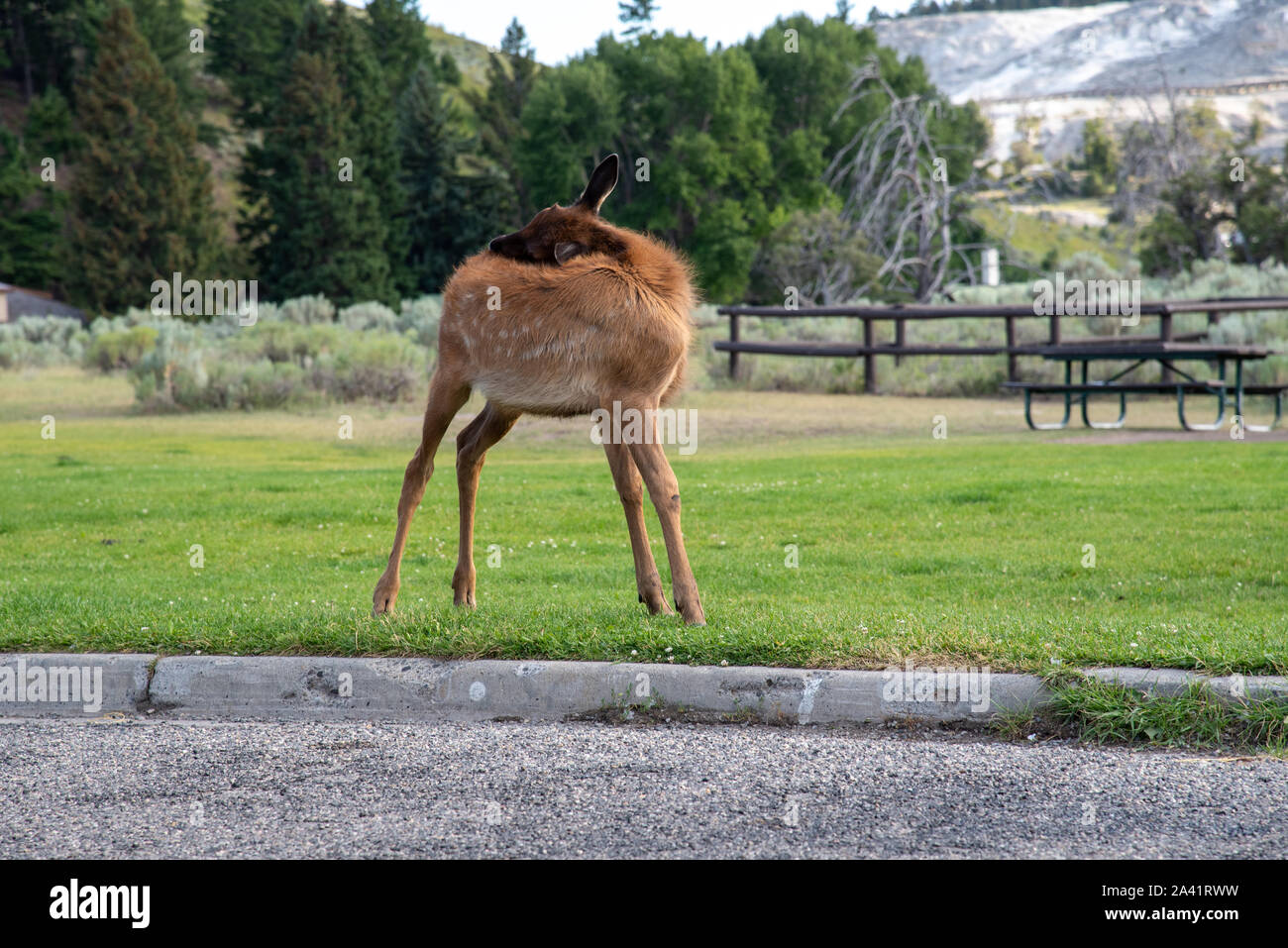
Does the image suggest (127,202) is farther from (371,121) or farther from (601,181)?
(601,181)

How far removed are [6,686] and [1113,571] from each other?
6060 millimetres

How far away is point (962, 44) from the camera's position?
143m

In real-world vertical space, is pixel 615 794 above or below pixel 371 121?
below

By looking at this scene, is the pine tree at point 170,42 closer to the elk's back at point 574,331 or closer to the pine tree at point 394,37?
the pine tree at point 394,37

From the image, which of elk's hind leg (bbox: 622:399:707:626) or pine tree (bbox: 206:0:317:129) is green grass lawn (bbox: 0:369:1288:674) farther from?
pine tree (bbox: 206:0:317:129)

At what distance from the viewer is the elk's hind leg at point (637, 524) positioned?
224 inches

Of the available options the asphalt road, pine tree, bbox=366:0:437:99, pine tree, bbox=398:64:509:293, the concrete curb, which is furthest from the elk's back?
pine tree, bbox=366:0:437:99

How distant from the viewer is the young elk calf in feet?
18.0

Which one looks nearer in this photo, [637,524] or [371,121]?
[637,524]

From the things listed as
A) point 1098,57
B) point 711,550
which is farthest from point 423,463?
point 1098,57

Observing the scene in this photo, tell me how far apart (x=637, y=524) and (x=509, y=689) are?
1050 mm

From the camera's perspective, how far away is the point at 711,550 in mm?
9055

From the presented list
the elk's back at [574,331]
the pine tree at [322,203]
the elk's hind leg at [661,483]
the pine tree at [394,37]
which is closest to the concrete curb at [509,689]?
the elk's hind leg at [661,483]
